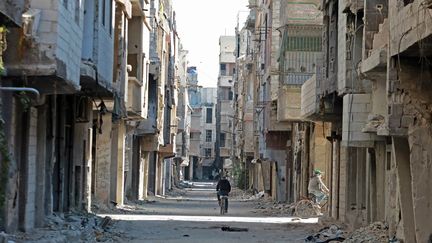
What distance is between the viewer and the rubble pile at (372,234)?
67.0ft

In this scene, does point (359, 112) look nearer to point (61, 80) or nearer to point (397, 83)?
point (397, 83)

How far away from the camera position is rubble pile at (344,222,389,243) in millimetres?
20422

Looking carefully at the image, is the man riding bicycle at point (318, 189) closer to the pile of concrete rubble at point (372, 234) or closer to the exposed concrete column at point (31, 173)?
the pile of concrete rubble at point (372, 234)

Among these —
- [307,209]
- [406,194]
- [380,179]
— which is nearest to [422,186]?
[406,194]

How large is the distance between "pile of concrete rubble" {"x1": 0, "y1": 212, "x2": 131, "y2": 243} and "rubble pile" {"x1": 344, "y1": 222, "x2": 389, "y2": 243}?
5572 millimetres

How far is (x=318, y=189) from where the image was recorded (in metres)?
33.9

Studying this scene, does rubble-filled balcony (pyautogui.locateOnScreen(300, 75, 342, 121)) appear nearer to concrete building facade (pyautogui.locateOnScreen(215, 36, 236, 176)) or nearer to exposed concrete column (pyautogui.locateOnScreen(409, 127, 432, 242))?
exposed concrete column (pyautogui.locateOnScreen(409, 127, 432, 242))

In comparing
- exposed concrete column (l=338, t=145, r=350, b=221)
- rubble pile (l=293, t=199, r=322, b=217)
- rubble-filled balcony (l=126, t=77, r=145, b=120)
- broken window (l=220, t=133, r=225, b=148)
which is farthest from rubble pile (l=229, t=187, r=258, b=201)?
broken window (l=220, t=133, r=225, b=148)

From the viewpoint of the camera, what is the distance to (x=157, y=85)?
4891cm

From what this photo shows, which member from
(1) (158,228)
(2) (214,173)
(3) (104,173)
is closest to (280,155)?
(3) (104,173)

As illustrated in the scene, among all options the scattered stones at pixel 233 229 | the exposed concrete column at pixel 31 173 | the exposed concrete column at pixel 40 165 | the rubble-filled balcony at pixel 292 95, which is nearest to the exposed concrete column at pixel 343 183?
the scattered stones at pixel 233 229

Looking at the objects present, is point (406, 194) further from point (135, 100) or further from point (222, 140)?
point (222, 140)

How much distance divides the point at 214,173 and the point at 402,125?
118 meters

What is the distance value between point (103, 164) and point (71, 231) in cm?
1406
